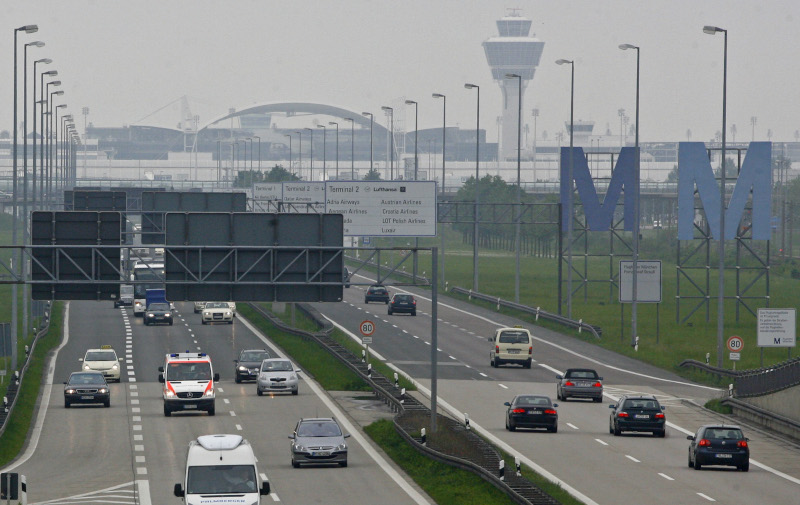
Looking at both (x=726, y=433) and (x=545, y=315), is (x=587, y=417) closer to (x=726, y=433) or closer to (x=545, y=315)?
(x=726, y=433)

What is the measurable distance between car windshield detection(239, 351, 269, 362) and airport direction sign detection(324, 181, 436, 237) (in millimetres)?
6644

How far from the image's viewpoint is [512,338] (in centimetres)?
6506

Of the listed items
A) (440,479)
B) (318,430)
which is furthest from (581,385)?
(440,479)

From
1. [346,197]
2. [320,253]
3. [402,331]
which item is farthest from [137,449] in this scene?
[402,331]

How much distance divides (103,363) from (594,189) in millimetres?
37346

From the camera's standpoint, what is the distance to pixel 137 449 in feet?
135

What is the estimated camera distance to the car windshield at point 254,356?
197ft

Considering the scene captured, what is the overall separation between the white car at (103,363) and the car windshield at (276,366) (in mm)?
7079

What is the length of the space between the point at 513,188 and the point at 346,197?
108m

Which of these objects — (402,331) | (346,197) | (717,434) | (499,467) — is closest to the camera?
(499,467)

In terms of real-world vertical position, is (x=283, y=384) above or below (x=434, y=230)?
below

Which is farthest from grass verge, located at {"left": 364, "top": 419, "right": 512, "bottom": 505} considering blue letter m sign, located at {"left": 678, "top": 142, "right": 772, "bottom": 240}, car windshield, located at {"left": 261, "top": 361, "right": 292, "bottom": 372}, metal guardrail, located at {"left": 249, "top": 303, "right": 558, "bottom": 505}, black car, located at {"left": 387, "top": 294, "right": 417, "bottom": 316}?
black car, located at {"left": 387, "top": 294, "right": 417, "bottom": 316}

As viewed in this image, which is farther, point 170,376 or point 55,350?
point 55,350

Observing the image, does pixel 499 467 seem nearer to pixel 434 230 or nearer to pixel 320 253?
pixel 320 253
